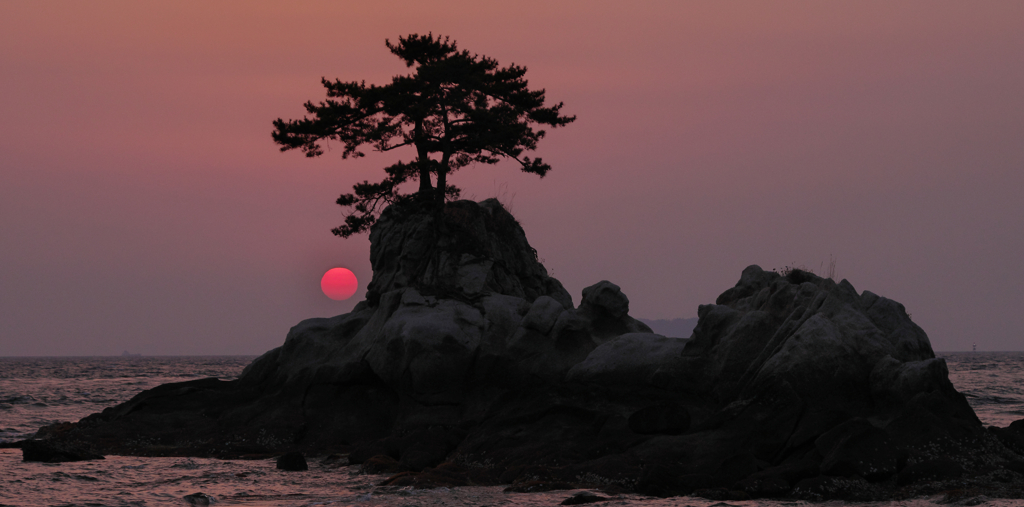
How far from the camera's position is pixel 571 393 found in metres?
25.1

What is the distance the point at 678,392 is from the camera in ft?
77.8

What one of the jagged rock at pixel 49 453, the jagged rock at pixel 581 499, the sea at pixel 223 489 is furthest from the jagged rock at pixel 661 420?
the jagged rock at pixel 49 453

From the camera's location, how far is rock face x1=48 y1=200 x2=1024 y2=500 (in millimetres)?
18938

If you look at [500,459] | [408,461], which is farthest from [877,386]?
[408,461]

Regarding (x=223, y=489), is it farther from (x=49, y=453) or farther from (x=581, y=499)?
(x=581, y=499)

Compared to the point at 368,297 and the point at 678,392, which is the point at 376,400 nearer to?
the point at 368,297

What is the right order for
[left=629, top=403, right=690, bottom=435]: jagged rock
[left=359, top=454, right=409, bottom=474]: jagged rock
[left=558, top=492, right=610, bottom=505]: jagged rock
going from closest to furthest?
[left=558, top=492, right=610, bottom=505]: jagged rock < [left=629, top=403, right=690, bottom=435]: jagged rock < [left=359, top=454, right=409, bottom=474]: jagged rock

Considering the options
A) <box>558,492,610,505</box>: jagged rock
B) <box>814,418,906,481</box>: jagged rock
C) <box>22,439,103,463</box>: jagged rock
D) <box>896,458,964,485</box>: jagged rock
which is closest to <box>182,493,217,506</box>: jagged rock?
<box>22,439,103,463</box>: jagged rock

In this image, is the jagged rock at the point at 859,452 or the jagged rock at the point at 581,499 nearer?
the jagged rock at the point at 581,499

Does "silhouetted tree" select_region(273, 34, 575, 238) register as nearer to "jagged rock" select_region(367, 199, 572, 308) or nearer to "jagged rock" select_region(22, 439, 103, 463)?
"jagged rock" select_region(367, 199, 572, 308)

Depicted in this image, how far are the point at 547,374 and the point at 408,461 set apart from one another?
260 inches

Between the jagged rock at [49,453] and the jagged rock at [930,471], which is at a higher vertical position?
the jagged rock at [930,471]

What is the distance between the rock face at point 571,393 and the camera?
62.1 ft

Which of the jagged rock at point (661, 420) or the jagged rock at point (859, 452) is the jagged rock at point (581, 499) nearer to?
the jagged rock at point (661, 420)
